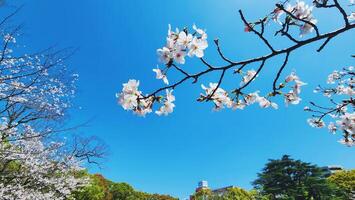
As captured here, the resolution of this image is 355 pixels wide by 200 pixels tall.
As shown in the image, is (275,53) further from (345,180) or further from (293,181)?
(345,180)

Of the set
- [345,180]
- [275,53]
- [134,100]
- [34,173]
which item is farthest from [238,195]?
[275,53]

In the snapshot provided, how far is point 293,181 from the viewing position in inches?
1006

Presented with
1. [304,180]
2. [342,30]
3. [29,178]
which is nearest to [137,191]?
[304,180]

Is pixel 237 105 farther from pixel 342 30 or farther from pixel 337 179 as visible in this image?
pixel 337 179

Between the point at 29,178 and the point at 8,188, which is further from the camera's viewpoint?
the point at 29,178

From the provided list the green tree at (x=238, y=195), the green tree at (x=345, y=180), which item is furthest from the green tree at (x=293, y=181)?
the green tree at (x=345, y=180)

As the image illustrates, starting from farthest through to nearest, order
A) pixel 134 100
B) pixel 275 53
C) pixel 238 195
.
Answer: pixel 238 195 → pixel 134 100 → pixel 275 53

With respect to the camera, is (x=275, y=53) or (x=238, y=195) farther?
(x=238, y=195)

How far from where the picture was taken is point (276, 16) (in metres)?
2.24

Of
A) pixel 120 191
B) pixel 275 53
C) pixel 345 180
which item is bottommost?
pixel 275 53

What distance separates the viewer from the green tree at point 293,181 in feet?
81.0

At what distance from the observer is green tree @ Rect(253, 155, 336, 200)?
81.0 feet

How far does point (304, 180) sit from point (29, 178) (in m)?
20.9

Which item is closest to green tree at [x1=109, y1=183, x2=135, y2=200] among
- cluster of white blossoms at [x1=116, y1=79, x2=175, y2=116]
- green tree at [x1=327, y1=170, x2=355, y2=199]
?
green tree at [x1=327, y1=170, x2=355, y2=199]
